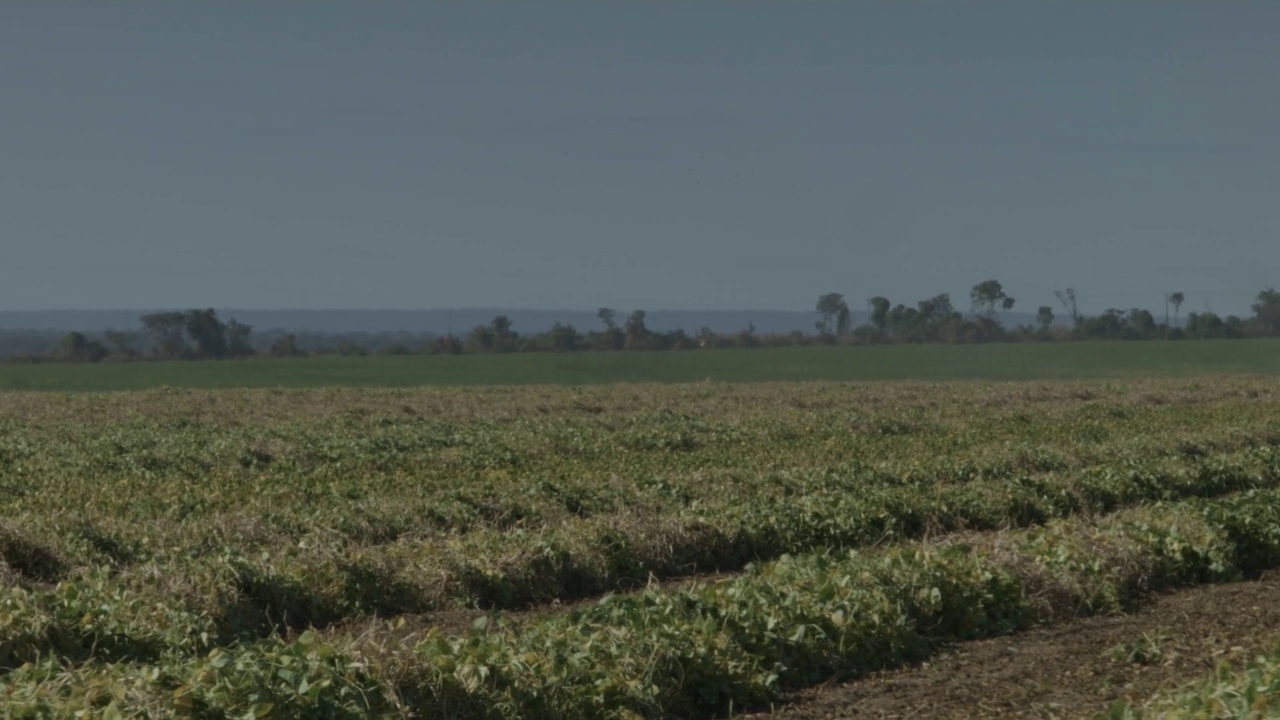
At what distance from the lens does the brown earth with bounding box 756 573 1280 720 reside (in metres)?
8.02

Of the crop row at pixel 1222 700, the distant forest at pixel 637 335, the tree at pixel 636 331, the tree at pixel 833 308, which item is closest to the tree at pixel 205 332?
the distant forest at pixel 637 335

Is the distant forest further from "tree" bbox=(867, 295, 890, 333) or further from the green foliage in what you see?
the green foliage

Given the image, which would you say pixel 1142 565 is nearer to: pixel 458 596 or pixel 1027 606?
pixel 1027 606

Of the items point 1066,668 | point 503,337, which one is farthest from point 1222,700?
point 503,337

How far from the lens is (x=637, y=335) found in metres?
→ 111

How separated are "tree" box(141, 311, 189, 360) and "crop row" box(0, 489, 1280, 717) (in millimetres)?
92502

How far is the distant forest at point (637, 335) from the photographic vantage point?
98750mm

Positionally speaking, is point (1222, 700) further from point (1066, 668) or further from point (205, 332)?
point (205, 332)

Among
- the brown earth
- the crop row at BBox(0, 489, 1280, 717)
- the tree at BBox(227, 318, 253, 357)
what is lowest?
the brown earth

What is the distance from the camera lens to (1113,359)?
286 feet

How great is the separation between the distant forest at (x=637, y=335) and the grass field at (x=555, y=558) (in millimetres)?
75343

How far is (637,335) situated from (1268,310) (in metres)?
59.1

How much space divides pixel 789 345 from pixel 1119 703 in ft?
337

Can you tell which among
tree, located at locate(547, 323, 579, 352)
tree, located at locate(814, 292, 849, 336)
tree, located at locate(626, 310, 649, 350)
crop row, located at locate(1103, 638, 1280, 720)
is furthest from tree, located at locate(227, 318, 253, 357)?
crop row, located at locate(1103, 638, 1280, 720)
